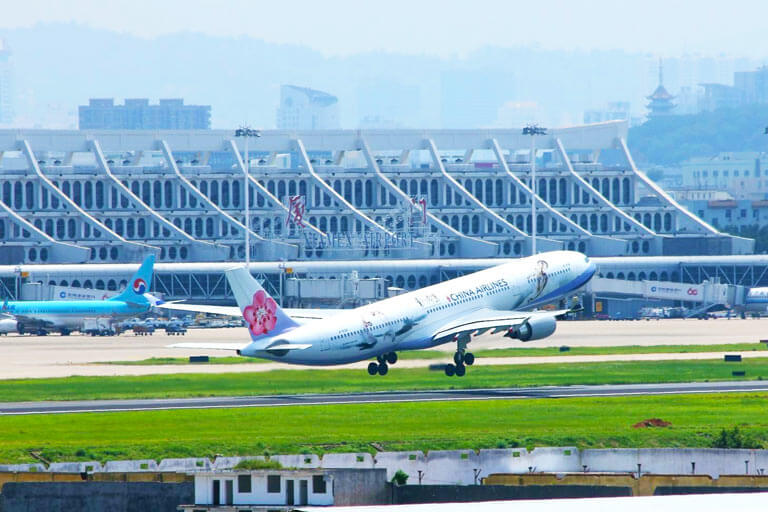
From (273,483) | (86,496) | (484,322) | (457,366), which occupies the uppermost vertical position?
(484,322)

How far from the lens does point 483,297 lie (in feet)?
323

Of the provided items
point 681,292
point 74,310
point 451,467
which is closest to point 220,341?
point 74,310

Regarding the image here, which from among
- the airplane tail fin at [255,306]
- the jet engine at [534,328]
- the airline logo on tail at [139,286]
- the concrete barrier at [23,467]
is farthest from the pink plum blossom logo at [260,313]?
the airline logo on tail at [139,286]

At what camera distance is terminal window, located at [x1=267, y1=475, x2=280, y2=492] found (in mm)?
45312

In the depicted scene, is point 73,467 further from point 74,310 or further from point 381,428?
point 74,310

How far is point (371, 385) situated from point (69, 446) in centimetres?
2842

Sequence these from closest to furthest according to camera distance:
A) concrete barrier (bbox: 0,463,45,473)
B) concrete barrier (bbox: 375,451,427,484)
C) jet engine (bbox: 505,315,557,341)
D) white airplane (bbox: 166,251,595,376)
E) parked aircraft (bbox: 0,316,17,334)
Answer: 1. concrete barrier (bbox: 0,463,45,473)
2. concrete barrier (bbox: 375,451,427,484)
3. white airplane (bbox: 166,251,595,376)
4. jet engine (bbox: 505,315,557,341)
5. parked aircraft (bbox: 0,316,17,334)

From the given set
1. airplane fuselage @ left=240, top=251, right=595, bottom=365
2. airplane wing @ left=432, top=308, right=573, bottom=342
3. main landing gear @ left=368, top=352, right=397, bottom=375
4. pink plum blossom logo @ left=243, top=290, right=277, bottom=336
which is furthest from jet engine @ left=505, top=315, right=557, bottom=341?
pink plum blossom logo @ left=243, top=290, right=277, bottom=336

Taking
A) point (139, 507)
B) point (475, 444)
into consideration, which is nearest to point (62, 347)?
point (475, 444)

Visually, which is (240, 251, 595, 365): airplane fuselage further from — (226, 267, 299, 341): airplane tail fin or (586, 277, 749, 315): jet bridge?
(586, 277, 749, 315): jet bridge

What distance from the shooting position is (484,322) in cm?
9331

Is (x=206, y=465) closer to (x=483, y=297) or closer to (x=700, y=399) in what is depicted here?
(x=700, y=399)

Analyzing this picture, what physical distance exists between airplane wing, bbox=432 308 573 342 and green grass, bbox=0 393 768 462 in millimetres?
11562

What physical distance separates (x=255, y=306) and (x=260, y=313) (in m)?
0.42
